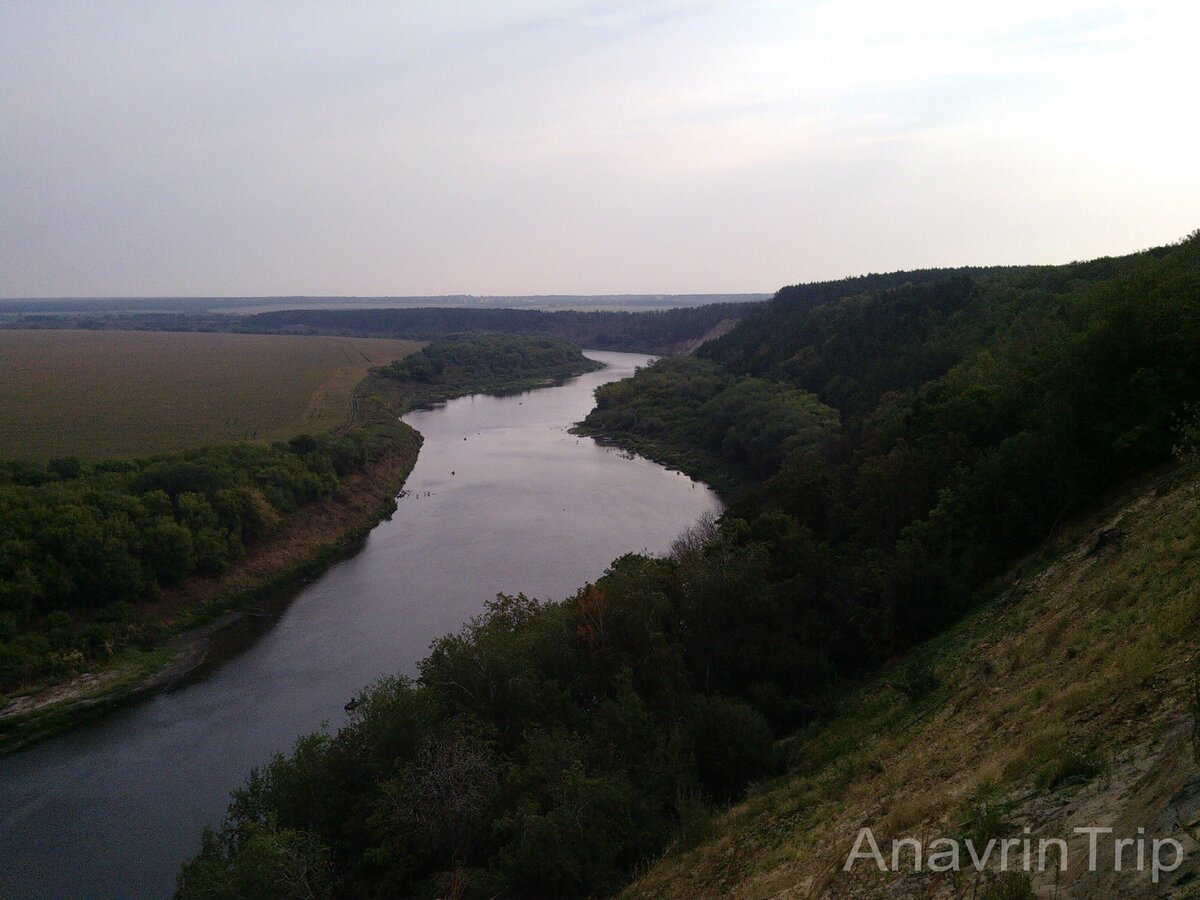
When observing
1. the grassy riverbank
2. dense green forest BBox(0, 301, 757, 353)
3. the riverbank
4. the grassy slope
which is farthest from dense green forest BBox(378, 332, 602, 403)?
the grassy slope

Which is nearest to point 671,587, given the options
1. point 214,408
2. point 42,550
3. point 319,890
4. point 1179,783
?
point 319,890

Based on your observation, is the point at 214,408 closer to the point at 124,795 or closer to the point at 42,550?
the point at 42,550

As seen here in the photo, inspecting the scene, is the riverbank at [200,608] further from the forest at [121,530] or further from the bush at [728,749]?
the bush at [728,749]

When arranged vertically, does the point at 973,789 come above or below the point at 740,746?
above

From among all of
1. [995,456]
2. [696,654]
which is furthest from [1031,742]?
[995,456]

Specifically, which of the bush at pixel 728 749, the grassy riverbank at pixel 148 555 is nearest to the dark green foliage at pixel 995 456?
the bush at pixel 728 749

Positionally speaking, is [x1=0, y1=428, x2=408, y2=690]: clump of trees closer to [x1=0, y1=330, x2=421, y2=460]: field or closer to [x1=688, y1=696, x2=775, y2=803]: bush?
[x1=0, y1=330, x2=421, y2=460]: field
